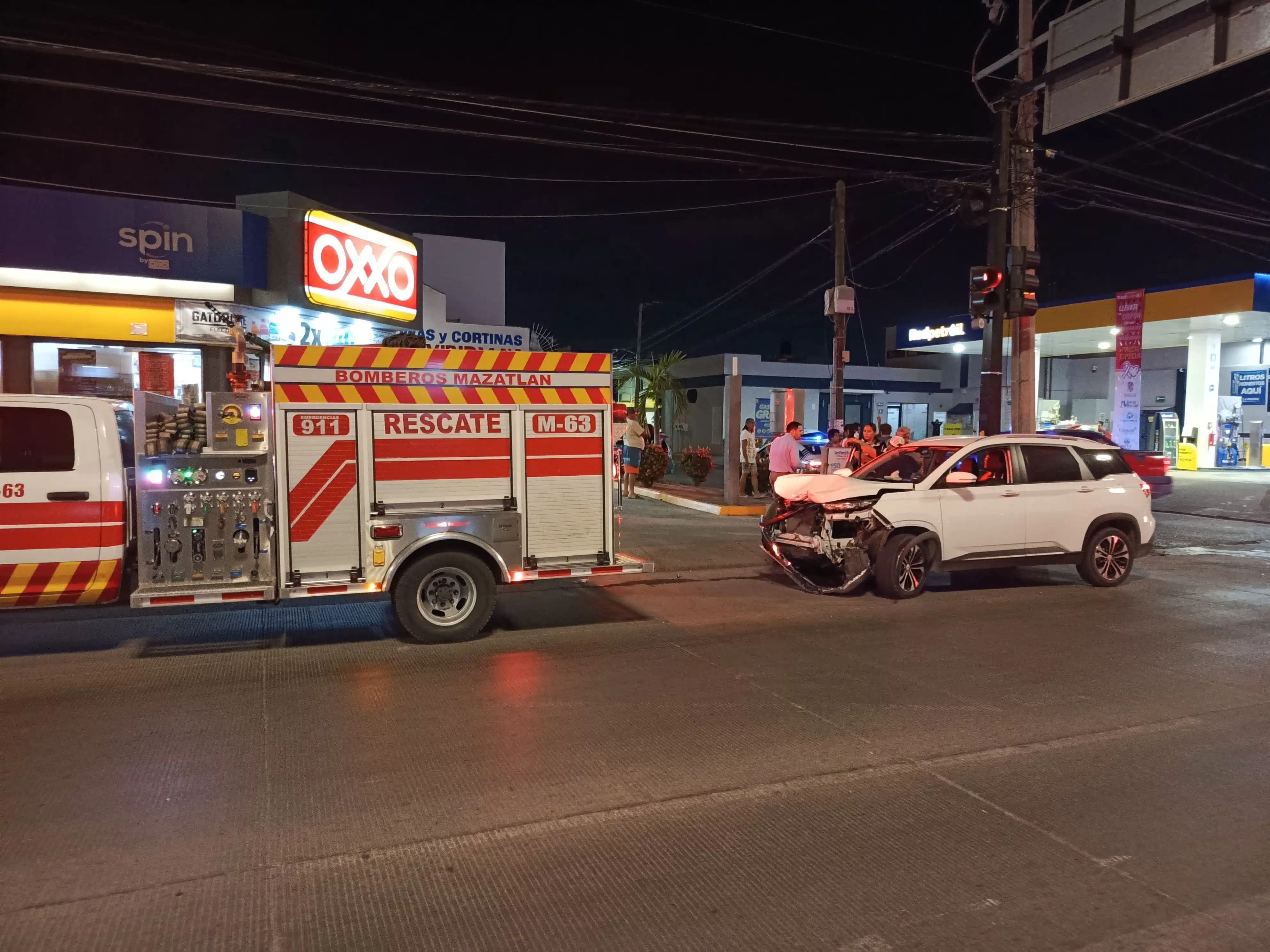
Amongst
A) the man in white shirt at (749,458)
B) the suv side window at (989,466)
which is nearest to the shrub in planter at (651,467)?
the man in white shirt at (749,458)

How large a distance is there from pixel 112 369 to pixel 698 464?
42.2 ft

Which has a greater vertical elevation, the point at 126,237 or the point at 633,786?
the point at 126,237

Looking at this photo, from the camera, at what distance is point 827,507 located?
Answer: 994 centimetres

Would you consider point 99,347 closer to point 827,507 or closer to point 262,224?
point 262,224

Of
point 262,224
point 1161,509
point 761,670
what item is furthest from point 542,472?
point 1161,509

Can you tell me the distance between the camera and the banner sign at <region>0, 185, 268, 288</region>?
13641 mm

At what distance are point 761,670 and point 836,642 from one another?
4.12ft

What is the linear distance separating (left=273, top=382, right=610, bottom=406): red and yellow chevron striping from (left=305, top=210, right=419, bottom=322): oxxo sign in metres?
9.00

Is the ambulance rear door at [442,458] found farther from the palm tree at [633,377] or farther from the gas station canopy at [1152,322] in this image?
the palm tree at [633,377]

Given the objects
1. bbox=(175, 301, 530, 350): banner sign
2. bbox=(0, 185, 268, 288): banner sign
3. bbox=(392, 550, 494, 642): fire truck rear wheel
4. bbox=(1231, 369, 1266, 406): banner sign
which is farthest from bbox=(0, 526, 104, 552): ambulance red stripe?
bbox=(1231, 369, 1266, 406): banner sign

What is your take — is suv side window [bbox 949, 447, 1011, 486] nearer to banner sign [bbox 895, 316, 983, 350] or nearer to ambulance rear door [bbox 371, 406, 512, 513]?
ambulance rear door [bbox 371, 406, 512, 513]

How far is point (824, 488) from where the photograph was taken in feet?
33.4

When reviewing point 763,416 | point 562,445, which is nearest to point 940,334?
point 763,416

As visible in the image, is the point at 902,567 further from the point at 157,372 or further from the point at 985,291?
the point at 157,372
